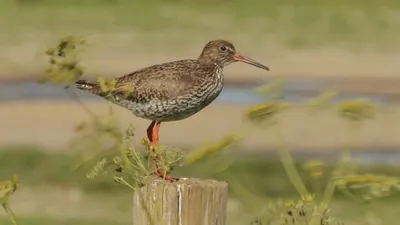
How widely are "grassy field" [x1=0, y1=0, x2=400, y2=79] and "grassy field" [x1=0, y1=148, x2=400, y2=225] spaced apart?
3.53 m

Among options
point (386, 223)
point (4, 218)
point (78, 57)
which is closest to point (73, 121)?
point (4, 218)

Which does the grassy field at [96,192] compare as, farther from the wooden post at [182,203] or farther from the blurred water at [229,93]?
the wooden post at [182,203]

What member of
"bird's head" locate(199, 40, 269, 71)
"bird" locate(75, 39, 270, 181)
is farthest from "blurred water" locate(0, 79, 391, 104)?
"bird" locate(75, 39, 270, 181)

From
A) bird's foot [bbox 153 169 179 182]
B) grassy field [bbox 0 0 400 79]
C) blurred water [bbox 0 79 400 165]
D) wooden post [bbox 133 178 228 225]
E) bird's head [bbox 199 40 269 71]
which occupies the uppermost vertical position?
grassy field [bbox 0 0 400 79]

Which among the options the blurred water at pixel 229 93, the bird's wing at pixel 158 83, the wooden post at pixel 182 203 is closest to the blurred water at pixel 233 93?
the blurred water at pixel 229 93

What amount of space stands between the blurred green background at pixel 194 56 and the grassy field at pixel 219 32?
0.02m

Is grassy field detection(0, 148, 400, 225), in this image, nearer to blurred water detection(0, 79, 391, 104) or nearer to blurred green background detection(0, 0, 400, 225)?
blurred green background detection(0, 0, 400, 225)

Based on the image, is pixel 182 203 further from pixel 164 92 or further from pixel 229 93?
pixel 229 93

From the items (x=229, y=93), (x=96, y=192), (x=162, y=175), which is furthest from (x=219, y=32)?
(x=162, y=175)

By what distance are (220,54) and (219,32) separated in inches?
352

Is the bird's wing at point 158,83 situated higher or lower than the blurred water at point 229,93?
lower

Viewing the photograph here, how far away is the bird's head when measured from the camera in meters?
7.57

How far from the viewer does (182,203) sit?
4285 millimetres

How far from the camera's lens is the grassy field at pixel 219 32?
15.3 metres
